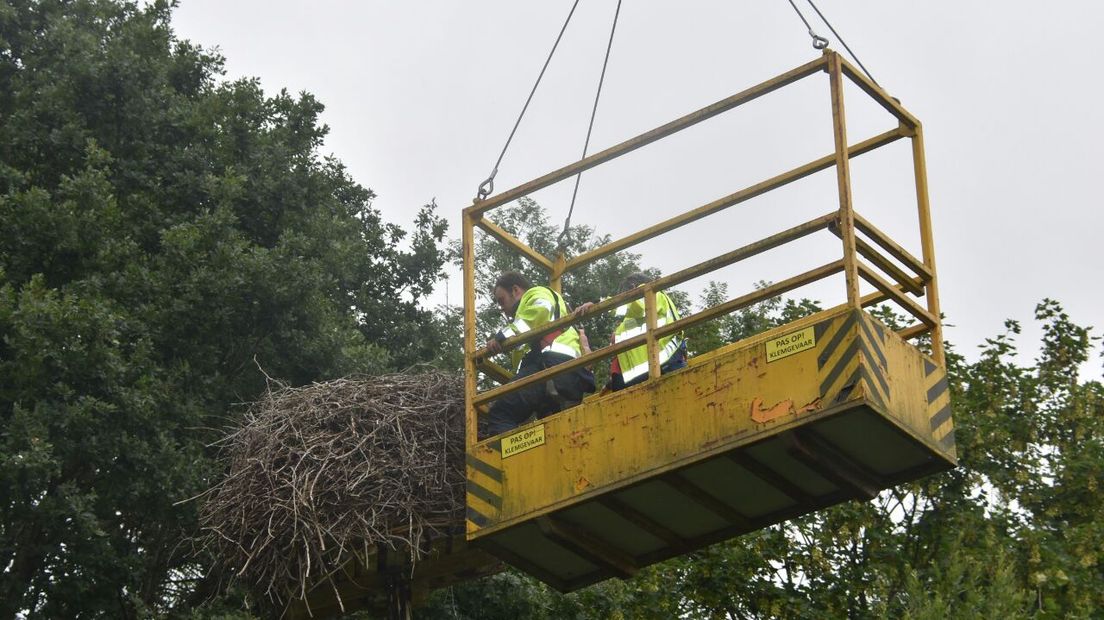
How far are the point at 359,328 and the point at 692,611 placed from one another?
5.75 metres

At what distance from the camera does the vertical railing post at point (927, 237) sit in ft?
38.0

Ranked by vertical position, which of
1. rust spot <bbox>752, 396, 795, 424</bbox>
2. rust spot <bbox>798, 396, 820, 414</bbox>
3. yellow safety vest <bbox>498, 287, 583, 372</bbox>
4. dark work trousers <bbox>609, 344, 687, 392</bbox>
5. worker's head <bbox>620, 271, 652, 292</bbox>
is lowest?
rust spot <bbox>798, 396, 820, 414</bbox>

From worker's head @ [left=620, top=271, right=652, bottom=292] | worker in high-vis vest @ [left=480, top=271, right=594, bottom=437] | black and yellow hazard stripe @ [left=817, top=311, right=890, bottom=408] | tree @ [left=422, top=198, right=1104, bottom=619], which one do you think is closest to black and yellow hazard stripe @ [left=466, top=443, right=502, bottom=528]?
worker in high-vis vest @ [left=480, top=271, right=594, bottom=437]

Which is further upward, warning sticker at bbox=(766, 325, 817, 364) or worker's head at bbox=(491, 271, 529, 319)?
worker's head at bbox=(491, 271, 529, 319)

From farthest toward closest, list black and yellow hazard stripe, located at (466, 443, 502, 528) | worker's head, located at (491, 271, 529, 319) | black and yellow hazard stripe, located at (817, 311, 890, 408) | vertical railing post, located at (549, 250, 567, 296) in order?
vertical railing post, located at (549, 250, 567, 296) → worker's head, located at (491, 271, 529, 319) → black and yellow hazard stripe, located at (466, 443, 502, 528) → black and yellow hazard stripe, located at (817, 311, 890, 408)

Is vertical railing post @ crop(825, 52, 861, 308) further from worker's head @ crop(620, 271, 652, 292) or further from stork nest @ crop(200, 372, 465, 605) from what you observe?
stork nest @ crop(200, 372, 465, 605)

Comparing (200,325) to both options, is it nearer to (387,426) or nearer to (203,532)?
(203,532)

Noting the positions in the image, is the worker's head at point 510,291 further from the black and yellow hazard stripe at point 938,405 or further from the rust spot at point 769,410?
the black and yellow hazard stripe at point 938,405

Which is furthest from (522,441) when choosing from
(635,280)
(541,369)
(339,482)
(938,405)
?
(938,405)

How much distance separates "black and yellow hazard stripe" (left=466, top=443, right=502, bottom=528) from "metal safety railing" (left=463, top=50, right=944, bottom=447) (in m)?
0.23

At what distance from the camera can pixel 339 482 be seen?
13539 mm

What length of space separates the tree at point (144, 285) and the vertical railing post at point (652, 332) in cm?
624

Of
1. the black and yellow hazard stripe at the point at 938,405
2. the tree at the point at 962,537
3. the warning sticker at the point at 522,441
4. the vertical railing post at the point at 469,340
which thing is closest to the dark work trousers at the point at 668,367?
the warning sticker at the point at 522,441

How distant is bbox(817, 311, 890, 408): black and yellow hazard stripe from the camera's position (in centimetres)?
1066
